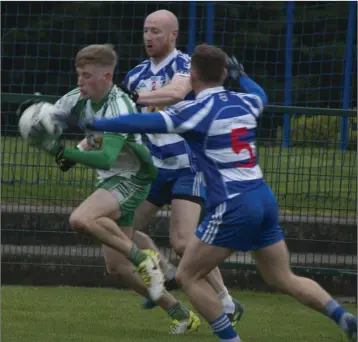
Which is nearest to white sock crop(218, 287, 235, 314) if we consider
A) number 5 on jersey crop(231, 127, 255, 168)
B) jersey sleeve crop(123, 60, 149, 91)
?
jersey sleeve crop(123, 60, 149, 91)

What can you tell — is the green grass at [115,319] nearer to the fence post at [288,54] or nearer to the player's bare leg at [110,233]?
the player's bare leg at [110,233]

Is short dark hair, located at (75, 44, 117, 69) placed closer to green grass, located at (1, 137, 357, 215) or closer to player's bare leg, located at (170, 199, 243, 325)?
player's bare leg, located at (170, 199, 243, 325)

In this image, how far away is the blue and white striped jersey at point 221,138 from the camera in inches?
299

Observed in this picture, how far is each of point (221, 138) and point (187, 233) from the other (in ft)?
5.88

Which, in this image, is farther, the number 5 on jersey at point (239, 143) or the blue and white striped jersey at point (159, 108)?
the blue and white striped jersey at point (159, 108)

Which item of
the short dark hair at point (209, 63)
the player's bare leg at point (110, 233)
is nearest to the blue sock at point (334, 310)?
the player's bare leg at point (110, 233)

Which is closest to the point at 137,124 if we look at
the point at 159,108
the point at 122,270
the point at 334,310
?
the point at 334,310

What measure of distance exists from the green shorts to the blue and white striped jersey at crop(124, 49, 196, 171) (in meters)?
0.67

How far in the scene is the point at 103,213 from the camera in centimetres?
872

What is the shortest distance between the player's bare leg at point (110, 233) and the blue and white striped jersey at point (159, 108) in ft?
3.14

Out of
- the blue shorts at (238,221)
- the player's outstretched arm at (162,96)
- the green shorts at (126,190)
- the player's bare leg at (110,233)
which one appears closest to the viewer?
the blue shorts at (238,221)

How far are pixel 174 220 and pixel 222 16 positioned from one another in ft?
19.7

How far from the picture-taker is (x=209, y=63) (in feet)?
25.5

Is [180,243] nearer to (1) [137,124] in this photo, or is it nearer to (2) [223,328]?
(2) [223,328]
